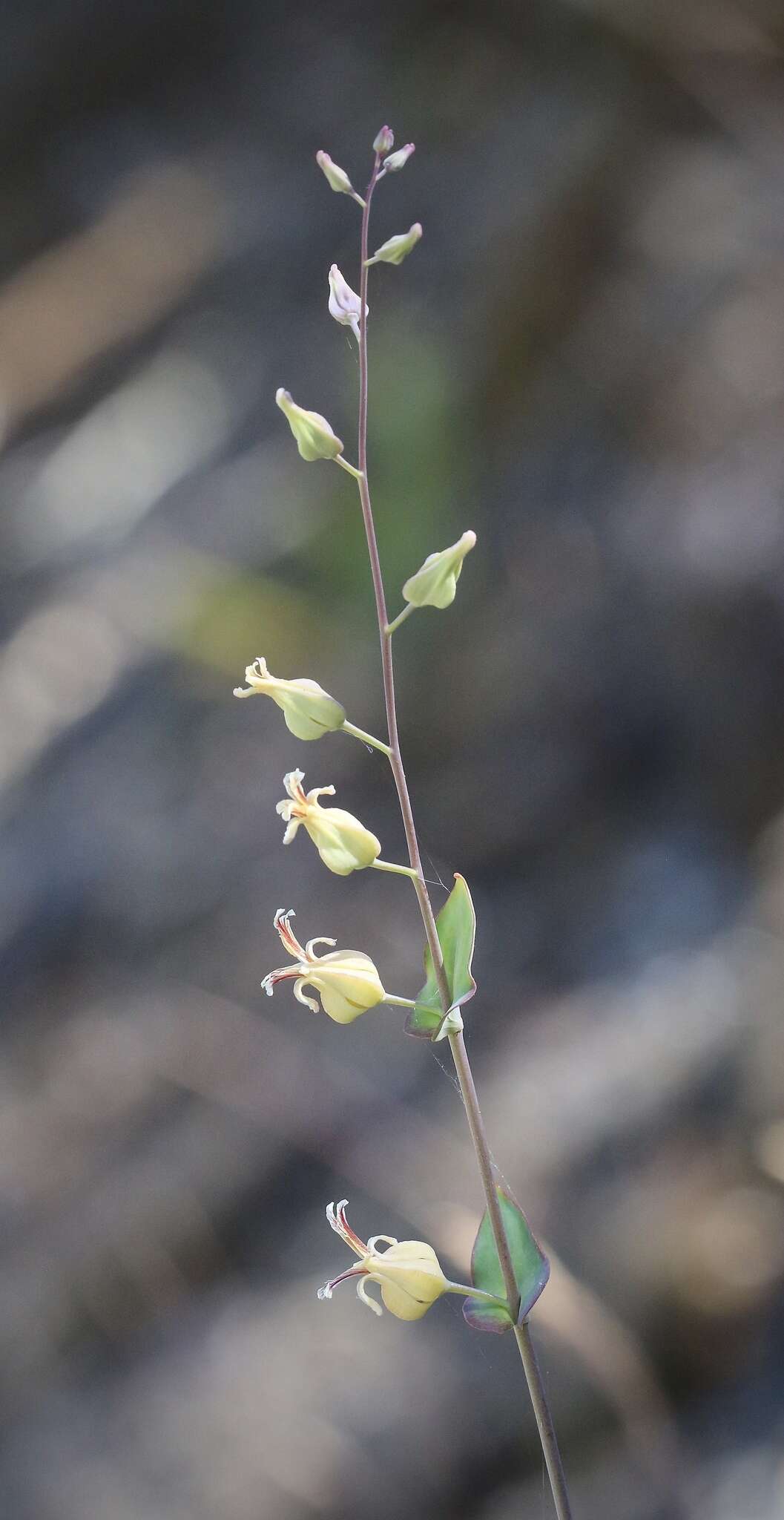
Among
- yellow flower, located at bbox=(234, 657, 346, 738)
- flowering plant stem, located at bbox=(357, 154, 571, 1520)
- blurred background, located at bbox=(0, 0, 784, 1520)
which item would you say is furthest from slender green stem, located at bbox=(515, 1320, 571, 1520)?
blurred background, located at bbox=(0, 0, 784, 1520)

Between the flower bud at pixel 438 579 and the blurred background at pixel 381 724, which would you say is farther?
the blurred background at pixel 381 724

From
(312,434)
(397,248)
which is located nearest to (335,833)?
(312,434)

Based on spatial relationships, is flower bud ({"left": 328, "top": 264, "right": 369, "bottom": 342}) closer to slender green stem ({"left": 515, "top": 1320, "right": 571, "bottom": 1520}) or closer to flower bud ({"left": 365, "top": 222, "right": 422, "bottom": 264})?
flower bud ({"left": 365, "top": 222, "right": 422, "bottom": 264})

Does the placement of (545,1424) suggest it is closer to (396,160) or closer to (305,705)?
(305,705)

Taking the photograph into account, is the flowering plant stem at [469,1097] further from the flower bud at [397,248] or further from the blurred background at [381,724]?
the blurred background at [381,724]

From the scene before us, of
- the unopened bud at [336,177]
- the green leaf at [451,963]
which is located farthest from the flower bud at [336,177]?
the green leaf at [451,963]
